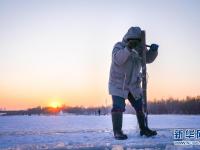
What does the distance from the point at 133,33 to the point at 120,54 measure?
0.41 meters

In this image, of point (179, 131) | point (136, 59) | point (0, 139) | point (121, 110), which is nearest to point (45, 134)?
point (0, 139)

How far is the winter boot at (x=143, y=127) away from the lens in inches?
190

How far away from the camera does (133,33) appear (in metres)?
4.80

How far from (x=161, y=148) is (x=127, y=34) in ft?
5.76

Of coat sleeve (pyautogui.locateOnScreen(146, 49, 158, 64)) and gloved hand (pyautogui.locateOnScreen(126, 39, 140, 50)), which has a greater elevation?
gloved hand (pyautogui.locateOnScreen(126, 39, 140, 50))

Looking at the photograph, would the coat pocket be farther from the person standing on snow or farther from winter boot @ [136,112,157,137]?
winter boot @ [136,112,157,137]

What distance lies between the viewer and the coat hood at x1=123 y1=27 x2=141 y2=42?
4789 mm

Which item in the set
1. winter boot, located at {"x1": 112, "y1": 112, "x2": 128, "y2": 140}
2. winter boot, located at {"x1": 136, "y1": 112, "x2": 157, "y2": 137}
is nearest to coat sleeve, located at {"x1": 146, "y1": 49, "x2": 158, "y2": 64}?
winter boot, located at {"x1": 136, "y1": 112, "x2": 157, "y2": 137}

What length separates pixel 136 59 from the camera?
499cm

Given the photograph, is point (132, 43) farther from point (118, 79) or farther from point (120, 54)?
point (118, 79)

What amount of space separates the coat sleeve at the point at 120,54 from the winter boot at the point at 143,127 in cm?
87

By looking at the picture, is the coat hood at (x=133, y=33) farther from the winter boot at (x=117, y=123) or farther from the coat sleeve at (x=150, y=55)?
the winter boot at (x=117, y=123)

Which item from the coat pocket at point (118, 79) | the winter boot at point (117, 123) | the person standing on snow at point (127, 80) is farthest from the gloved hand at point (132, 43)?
the winter boot at point (117, 123)

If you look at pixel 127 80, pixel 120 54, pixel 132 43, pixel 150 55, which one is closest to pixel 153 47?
pixel 150 55
